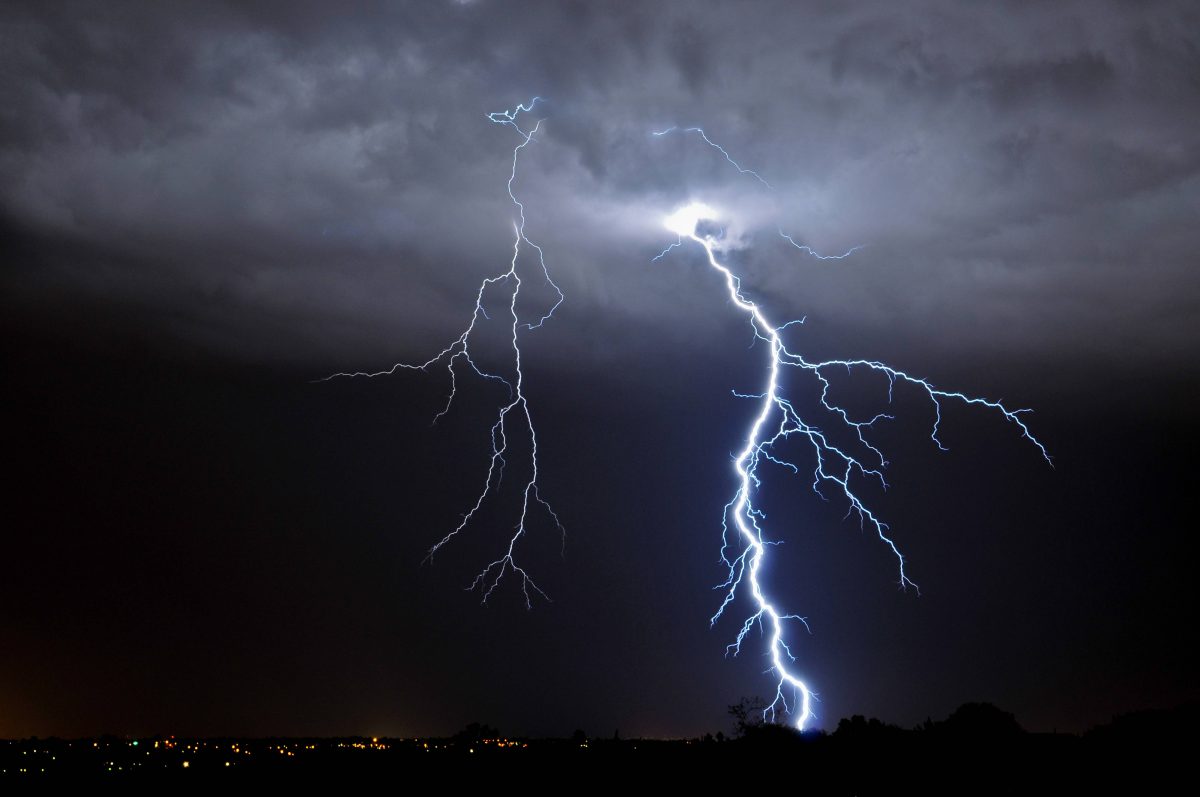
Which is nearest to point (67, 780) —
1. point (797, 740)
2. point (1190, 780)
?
point (797, 740)

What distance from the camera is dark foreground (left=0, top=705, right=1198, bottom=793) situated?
18.2 metres

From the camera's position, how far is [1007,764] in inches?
752

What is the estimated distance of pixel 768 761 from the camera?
78.9ft

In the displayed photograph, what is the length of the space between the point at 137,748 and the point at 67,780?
13066 mm

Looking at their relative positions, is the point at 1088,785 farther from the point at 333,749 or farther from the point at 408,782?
the point at 333,749

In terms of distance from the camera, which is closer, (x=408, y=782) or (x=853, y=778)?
(x=853, y=778)

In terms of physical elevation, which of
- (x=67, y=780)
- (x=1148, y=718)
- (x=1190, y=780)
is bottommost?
(x=67, y=780)

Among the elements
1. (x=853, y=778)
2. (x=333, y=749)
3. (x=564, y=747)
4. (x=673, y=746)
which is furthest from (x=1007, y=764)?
(x=333, y=749)

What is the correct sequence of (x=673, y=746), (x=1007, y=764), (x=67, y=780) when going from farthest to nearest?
1. (x=673, y=746)
2. (x=67, y=780)
3. (x=1007, y=764)

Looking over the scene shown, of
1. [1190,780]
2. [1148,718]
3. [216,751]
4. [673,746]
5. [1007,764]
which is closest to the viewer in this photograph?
[1190,780]

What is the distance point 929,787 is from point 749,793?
3.67m

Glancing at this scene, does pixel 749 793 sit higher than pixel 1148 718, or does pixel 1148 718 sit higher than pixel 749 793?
pixel 1148 718

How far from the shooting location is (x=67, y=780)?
2392cm

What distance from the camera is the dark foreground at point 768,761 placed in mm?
18172
